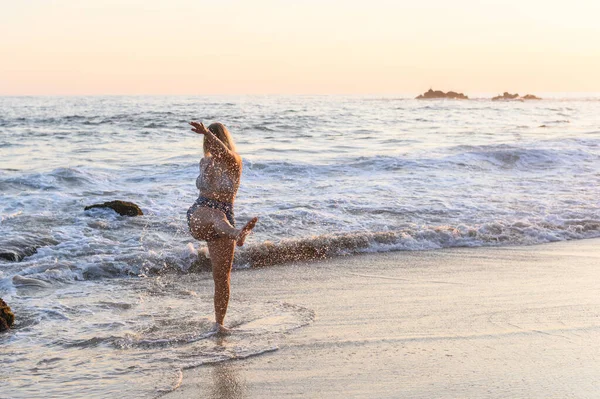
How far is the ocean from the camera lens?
228 inches

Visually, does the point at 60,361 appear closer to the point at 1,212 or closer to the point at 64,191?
the point at 1,212

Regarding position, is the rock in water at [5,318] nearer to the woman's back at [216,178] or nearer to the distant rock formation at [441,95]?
the woman's back at [216,178]

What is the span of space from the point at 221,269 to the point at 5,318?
1987 millimetres

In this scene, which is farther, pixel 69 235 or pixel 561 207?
pixel 561 207

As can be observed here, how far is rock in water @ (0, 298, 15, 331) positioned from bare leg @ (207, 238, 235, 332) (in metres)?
1.86

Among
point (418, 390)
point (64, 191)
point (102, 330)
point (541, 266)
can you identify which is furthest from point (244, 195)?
point (418, 390)

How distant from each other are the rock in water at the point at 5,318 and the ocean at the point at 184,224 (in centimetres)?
11

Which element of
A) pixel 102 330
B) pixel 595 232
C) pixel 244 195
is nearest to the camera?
pixel 102 330

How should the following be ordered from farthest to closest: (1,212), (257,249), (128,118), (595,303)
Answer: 1. (128,118)
2. (1,212)
3. (257,249)
4. (595,303)

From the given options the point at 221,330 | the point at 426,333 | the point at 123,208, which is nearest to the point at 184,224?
the point at 123,208

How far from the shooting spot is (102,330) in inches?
248

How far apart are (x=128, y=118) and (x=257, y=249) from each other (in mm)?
31260

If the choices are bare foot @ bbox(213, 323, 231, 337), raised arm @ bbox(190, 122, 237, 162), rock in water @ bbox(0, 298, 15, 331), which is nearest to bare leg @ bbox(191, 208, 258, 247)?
raised arm @ bbox(190, 122, 237, 162)

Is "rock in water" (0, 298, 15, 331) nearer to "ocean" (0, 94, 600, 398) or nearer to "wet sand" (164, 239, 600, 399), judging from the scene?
"ocean" (0, 94, 600, 398)
